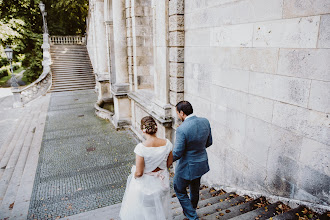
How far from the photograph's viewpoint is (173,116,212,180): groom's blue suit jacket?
329cm

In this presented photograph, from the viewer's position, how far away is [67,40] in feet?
89.1

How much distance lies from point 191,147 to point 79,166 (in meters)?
5.19

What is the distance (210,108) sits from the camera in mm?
5195

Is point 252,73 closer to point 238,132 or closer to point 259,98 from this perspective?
point 259,98

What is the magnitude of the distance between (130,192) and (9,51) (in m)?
14.7

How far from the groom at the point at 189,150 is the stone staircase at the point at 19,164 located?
3656mm

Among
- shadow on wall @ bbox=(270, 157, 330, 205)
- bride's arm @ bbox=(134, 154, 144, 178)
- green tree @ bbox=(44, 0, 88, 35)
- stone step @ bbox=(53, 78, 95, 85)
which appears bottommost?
stone step @ bbox=(53, 78, 95, 85)

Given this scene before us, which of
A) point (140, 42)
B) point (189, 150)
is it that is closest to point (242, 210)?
point (189, 150)

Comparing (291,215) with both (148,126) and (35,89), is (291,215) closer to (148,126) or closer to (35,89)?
(148,126)

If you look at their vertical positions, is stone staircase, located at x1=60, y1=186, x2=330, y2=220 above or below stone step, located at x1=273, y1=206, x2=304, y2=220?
below

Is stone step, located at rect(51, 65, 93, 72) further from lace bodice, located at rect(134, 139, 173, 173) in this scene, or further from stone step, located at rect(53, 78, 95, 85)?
lace bodice, located at rect(134, 139, 173, 173)

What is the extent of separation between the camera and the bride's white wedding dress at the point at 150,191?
3283mm

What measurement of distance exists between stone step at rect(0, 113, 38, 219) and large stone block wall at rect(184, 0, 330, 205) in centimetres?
458

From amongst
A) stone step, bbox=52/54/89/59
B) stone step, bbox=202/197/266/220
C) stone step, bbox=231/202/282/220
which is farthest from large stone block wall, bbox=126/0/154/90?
stone step, bbox=52/54/89/59
